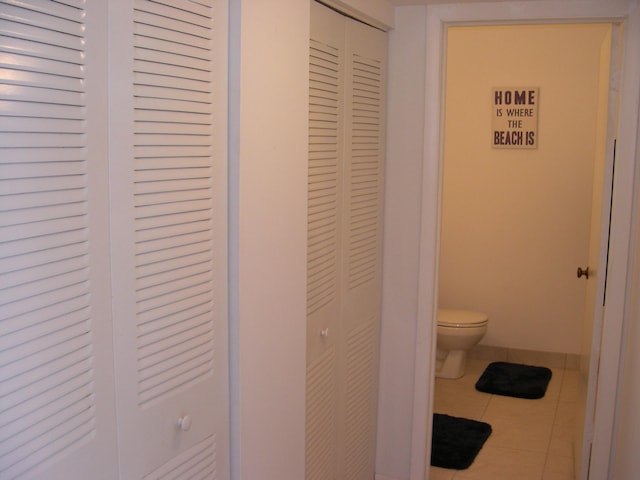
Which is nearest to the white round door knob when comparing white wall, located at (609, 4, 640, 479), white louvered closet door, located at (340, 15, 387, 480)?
white louvered closet door, located at (340, 15, 387, 480)

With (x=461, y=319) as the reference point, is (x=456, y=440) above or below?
below

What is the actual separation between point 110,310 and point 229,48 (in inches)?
29.6

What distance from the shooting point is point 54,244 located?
4.40 ft

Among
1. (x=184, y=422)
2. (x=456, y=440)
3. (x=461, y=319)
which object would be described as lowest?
(x=456, y=440)

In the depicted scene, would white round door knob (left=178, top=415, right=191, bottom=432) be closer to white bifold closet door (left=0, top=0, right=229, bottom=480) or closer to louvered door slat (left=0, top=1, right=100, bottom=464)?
white bifold closet door (left=0, top=0, right=229, bottom=480)

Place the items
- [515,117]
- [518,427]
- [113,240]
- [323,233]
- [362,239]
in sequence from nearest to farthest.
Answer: [113,240]
[323,233]
[362,239]
[518,427]
[515,117]

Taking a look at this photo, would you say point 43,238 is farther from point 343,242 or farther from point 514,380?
point 514,380

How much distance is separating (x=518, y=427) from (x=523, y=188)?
5.12 feet

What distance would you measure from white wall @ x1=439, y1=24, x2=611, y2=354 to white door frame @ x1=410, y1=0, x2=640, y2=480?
1.63m

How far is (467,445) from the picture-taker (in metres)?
3.67

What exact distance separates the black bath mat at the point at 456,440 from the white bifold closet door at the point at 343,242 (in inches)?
19.0

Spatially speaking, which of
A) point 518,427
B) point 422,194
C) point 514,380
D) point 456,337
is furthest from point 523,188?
point 422,194

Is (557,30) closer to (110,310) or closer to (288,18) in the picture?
(288,18)

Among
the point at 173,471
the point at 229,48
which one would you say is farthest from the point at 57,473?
the point at 229,48
